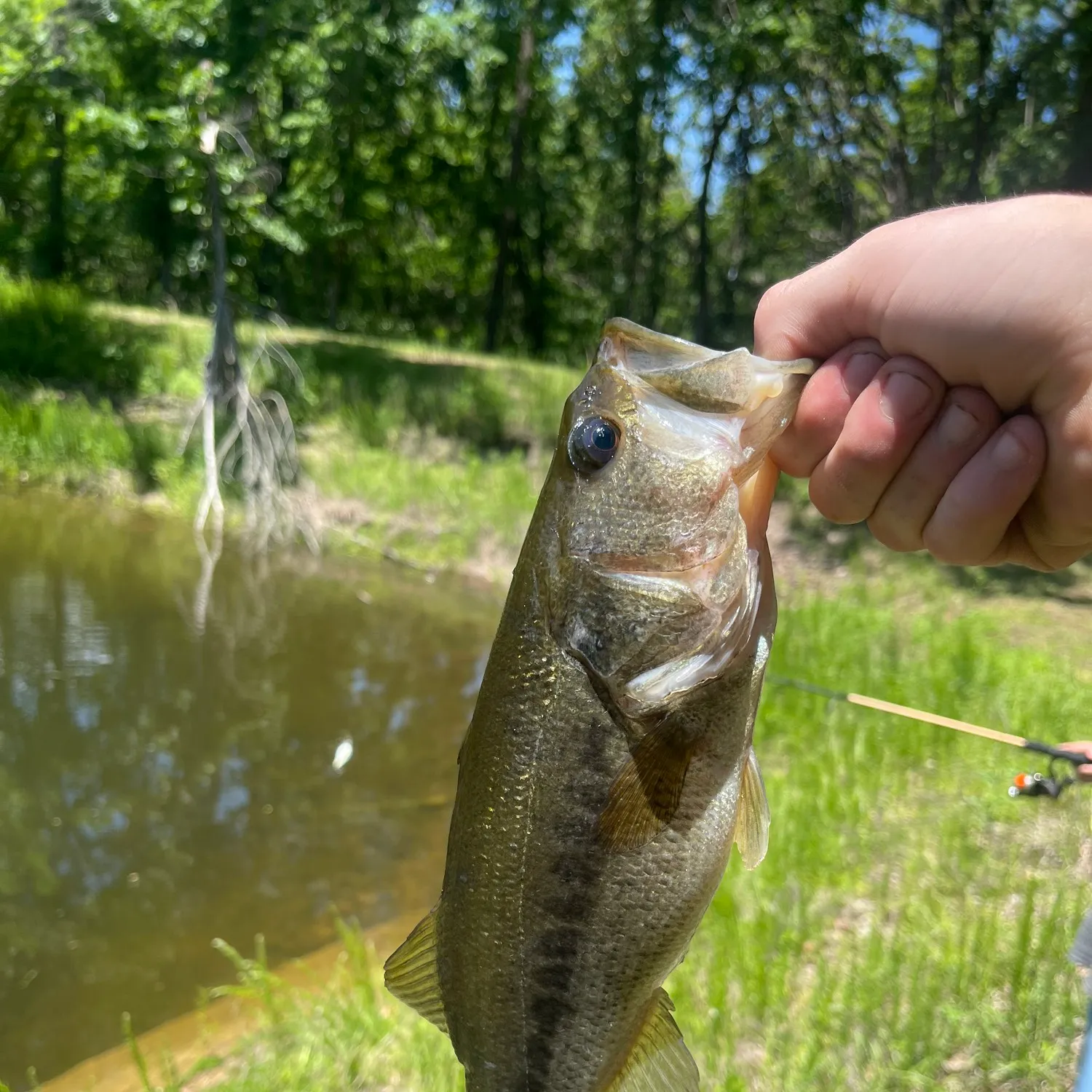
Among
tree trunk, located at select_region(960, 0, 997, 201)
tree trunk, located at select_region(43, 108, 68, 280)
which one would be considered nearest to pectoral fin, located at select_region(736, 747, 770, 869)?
tree trunk, located at select_region(960, 0, 997, 201)

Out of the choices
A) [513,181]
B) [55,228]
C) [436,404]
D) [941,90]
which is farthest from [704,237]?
[55,228]

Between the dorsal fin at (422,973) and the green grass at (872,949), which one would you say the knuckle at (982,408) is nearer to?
the dorsal fin at (422,973)

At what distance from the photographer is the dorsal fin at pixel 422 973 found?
1.68 metres

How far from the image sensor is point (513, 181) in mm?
19984

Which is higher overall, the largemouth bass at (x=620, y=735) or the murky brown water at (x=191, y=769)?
the largemouth bass at (x=620, y=735)

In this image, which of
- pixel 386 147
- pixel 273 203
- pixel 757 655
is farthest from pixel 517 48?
pixel 757 655

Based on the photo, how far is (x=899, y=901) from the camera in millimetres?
3918

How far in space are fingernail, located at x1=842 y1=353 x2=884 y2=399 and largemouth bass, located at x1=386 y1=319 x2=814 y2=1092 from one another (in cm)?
10

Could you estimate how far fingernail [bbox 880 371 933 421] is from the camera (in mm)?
1538

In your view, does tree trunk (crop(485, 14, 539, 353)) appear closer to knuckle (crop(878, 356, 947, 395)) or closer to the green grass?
the green grass

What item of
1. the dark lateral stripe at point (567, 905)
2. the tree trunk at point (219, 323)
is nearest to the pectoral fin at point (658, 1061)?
the dark lateral stripe at point (567, 905)

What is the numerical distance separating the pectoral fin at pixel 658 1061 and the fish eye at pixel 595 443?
100cm

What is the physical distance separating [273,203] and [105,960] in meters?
17.8

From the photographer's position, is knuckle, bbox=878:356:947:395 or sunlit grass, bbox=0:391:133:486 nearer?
knuckle, bbox=878:356:947:395
